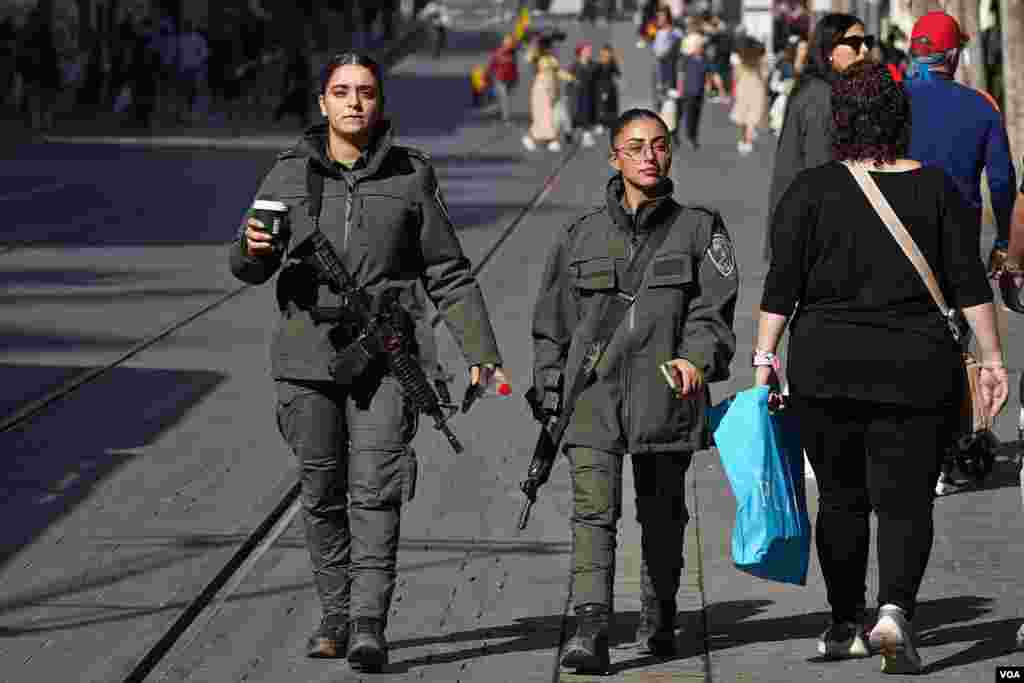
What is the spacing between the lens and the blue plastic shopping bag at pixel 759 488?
6.79 meters

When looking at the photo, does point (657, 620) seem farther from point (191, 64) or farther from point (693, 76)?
point (191, 64)

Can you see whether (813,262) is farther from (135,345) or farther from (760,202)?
(760,202)

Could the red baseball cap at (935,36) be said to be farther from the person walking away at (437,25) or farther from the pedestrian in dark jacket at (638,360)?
the person walking away at (437,25)

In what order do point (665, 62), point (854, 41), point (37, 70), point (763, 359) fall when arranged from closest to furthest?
1. point (763, 359)
2. point (854, 41)
3. point (37, 70)
4. point (665, 62)

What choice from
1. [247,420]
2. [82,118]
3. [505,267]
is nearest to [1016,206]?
[247,420]

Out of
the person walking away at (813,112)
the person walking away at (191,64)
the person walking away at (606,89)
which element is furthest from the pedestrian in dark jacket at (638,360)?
the person walking away at (191,64)

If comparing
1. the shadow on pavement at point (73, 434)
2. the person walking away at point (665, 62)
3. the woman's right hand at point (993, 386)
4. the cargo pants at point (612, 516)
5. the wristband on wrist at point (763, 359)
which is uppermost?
the wristband on wrist at point (763, 359)

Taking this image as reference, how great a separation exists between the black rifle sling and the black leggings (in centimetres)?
51

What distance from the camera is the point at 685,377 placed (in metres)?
6.71

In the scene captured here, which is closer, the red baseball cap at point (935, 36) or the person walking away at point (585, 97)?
the red baseball cap at point (935, 36)

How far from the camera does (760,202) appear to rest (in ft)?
91.7

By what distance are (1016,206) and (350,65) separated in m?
2.11

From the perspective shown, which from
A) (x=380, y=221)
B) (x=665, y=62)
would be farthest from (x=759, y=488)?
(x=665, y=62)

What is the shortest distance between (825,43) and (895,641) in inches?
158
